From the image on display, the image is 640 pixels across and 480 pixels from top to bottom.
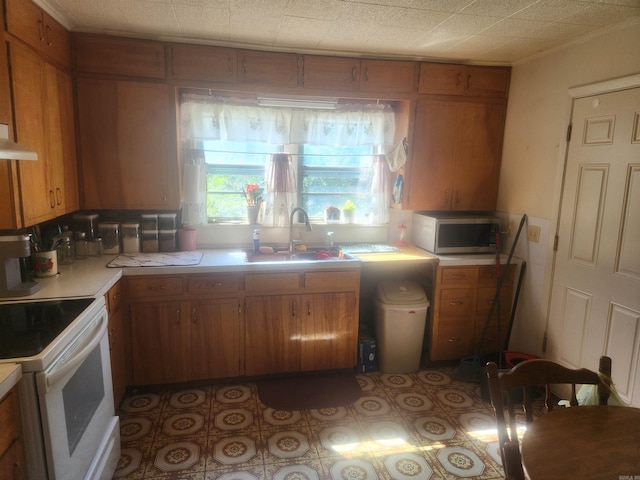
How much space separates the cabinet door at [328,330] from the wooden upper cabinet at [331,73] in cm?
154

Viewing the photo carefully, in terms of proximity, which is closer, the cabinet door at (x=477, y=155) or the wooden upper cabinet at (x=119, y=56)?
the wooden upper cabinet at (x=119, y=56)

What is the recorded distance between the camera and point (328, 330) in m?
2.95

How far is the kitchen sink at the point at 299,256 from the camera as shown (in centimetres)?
312

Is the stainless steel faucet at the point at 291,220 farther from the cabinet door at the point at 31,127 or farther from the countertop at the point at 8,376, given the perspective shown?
the countertop at the point at 8,376

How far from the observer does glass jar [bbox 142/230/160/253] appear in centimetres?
295

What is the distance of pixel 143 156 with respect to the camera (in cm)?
285

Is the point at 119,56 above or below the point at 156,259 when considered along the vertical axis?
above

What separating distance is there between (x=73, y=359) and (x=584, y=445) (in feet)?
5.82

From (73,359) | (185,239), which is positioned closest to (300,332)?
(185,239)

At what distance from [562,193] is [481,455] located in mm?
1753

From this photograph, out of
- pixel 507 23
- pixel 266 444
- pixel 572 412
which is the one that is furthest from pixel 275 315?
pixel 507 23

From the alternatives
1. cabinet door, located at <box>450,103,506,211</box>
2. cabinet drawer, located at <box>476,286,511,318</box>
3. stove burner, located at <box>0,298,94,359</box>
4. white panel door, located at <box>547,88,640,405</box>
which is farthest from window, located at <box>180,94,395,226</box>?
stove burner, located at <box>0,298,94,359</box>

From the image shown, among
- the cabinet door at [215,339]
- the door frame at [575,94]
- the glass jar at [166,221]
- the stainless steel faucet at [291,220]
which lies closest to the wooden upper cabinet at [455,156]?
the door frame at [575,94]

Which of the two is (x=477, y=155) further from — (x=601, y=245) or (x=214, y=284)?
(x=214, y=284)
